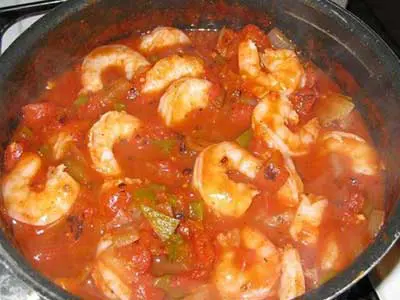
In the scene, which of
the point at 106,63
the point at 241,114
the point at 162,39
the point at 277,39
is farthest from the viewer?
the point at 277,39

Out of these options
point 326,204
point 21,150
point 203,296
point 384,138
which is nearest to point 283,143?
point 326,204

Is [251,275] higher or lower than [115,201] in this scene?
lower

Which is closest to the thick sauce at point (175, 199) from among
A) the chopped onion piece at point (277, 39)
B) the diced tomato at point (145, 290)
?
the diced tomato at point (145, 290)

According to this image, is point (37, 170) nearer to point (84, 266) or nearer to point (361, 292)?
point (84, 266)

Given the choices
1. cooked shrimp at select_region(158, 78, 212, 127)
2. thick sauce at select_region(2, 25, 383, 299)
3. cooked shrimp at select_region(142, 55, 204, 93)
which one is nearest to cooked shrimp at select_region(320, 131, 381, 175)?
thick sauce at select_region(2, 25, 383, 299)

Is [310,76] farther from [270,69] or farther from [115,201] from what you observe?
[115,201]

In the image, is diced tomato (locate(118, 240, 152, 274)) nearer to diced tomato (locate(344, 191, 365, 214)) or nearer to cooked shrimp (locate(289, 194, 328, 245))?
cooked shrimp (locate(289, 194, 328, 245))

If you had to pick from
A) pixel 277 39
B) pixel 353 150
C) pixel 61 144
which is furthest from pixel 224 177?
pixel 277 39

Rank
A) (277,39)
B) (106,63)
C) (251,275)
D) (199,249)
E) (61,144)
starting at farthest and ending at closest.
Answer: (277,39)
(106,63)
(61,144)
(199,249)
(251,275)
